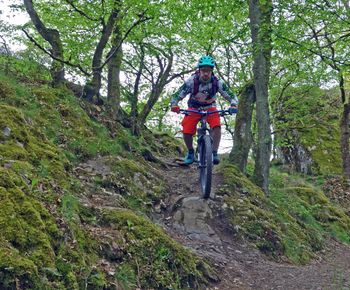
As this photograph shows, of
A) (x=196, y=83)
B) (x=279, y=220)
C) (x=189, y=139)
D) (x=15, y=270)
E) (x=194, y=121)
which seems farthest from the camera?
(x=279, y=220)

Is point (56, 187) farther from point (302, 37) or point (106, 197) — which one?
point (302, 37)

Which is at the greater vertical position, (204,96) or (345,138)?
(345,138)

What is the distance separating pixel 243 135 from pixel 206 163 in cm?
418

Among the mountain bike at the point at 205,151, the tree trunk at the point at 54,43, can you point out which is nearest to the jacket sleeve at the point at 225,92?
the mountain bike at the point at 205,151

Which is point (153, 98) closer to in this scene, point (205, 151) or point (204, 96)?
point (204, 96)

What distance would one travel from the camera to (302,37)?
11.0 metres

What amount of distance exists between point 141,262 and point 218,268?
5.58ft

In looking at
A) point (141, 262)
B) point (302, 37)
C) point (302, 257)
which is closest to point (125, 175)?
point (141, 262)

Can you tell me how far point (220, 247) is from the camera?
7242mm

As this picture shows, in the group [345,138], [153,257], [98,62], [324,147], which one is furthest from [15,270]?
[324,147]

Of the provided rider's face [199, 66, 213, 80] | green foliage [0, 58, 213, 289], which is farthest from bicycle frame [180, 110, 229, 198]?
green foliage [0, 58, 213, 289]

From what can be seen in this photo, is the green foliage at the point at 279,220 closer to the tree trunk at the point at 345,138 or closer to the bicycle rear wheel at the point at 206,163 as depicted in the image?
the bicycle rear wheel at the point at 206,163

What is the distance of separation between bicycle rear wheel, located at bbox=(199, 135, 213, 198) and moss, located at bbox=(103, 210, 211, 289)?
6.82ft

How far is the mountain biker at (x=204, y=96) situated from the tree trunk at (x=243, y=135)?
3597 millimetres
